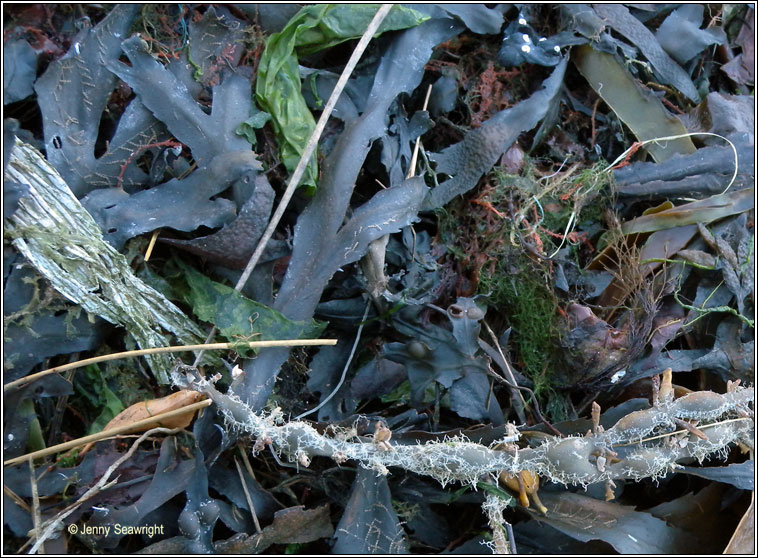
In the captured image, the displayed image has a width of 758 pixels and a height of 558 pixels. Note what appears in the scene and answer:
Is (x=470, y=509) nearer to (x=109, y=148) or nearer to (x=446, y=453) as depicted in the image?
(x=446, y=453)

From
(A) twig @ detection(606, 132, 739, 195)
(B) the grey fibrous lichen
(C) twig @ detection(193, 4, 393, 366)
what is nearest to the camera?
(B) the grey fibrous lichen

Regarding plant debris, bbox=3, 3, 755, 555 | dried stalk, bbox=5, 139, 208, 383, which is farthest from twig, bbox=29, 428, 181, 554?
dried stalk, bbox=5, 139, 208, 383

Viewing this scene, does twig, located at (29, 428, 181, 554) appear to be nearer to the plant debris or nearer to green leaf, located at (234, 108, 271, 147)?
the plant debris

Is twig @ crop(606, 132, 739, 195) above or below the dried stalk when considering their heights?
below

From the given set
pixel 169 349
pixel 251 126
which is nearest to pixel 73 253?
pixel 169 349

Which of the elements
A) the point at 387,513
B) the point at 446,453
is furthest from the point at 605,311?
the point at 387,513
